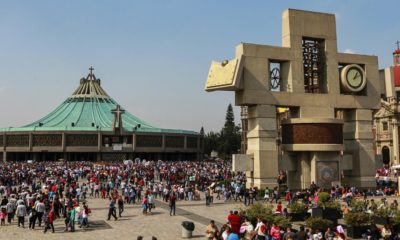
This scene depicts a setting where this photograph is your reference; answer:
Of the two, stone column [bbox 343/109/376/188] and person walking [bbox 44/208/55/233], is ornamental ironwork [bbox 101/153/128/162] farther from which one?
person walking [bbox 44/208/55/233]

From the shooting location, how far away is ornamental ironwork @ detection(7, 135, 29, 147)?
249 feet

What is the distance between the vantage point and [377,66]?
109 ft

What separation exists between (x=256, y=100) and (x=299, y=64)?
443 centimetres

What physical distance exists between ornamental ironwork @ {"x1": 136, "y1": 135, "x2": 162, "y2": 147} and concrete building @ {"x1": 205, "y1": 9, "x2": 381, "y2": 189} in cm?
4966

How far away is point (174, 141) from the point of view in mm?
82375

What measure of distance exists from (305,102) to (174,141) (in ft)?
177

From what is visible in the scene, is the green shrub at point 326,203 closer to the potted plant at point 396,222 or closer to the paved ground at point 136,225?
the potted plant at point 396,222

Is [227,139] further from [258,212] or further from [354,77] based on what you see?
[258,212]

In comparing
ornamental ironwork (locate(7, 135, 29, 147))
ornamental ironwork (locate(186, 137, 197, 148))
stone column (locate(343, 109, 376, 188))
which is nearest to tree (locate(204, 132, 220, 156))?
ornamental ironwork (locate(186, 137, 197, 148))

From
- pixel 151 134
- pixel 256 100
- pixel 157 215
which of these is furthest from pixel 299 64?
pixel 151 134

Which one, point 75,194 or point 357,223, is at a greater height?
point 75,194

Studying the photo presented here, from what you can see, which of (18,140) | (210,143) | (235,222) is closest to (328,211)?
(235,222)

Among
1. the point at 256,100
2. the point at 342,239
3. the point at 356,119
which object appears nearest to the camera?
the point at 342,239

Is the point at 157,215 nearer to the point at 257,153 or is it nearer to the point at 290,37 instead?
the point at 257,153
